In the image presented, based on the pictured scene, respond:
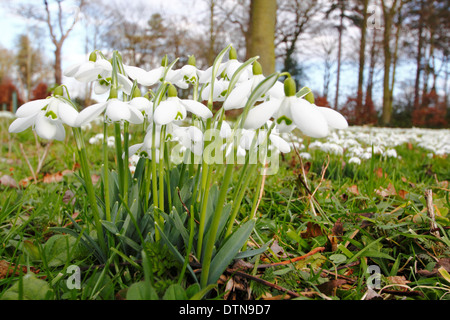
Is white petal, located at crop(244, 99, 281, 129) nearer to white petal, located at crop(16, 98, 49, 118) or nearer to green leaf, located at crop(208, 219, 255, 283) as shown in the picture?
green leaf, located at crop(208, 219, 255, 283)

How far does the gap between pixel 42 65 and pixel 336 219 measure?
2778 cm

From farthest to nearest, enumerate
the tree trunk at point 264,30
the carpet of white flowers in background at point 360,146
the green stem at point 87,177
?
the tree trunk at point 264,30 → the carpet of white flowers in background at point 360,146 → the green stem at point 87,177

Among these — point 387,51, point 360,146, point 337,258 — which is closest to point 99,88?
point 337,258

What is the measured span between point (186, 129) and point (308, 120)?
0.40 meters

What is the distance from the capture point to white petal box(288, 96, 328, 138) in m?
0.64

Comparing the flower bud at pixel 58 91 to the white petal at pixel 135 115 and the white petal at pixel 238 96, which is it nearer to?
the white petal at pixel 135 115

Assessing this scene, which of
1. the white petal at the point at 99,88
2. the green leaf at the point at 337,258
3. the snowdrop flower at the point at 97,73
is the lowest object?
the green leaf at the point at 337,258

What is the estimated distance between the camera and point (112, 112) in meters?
0.77

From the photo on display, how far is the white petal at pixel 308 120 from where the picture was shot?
0.64 m

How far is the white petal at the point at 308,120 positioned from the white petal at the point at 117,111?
1.30 feet

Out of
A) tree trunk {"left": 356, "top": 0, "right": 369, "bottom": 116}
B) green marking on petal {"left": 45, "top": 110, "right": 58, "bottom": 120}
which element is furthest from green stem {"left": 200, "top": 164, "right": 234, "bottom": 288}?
tree trunk {"left": 356, "top": 0, "right": 369, "bottom": 116}

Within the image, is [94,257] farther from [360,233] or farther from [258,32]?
[258,32]

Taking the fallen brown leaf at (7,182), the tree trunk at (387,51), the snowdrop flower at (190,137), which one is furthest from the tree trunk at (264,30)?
the tree trunk at (387,51)
